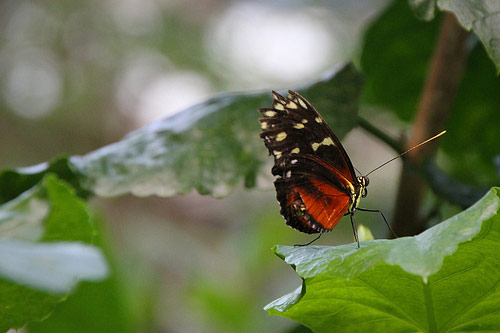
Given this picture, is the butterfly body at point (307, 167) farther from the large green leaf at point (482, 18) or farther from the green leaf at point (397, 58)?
the green leaf at point (397, 58)

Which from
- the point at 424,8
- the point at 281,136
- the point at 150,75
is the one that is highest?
the point at 424,8

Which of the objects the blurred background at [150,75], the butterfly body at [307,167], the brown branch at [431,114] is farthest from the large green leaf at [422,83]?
→ the blurred background at [150,75]

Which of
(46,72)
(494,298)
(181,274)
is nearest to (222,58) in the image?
(46,72)

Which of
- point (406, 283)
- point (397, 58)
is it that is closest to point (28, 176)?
point (406, 283)

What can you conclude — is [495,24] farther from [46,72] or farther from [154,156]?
[46,72]

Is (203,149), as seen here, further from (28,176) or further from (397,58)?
(397,58)

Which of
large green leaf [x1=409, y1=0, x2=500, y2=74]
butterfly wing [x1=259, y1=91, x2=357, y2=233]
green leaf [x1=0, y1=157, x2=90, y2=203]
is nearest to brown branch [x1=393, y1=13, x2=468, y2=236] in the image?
butterfly wing [x1=259, y1=91, x2=357, y2=233]
